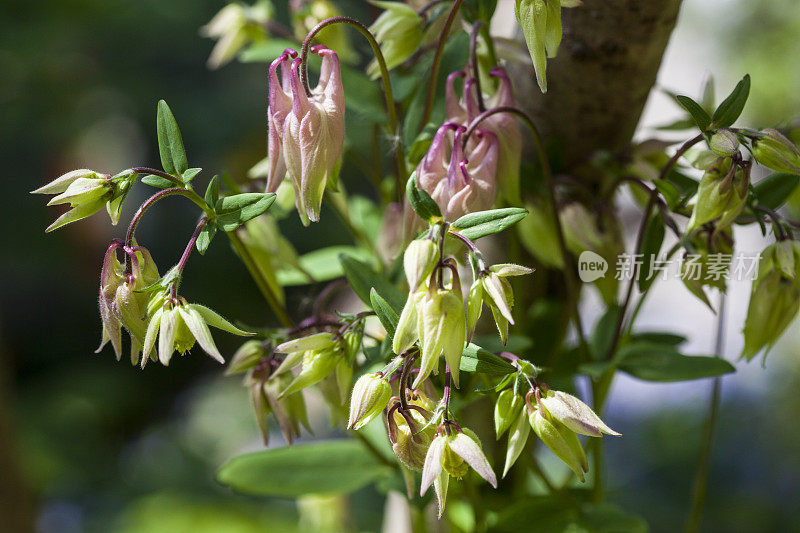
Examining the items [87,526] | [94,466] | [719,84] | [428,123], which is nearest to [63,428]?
[94,466]

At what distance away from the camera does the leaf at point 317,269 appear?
521 millimetres

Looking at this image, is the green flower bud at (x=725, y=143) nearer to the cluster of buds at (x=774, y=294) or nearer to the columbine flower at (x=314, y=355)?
the cluster of buds at (x=774, y=294)

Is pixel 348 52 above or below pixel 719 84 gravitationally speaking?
below

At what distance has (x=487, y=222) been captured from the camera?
284mm

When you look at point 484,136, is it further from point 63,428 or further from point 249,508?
point 63,428

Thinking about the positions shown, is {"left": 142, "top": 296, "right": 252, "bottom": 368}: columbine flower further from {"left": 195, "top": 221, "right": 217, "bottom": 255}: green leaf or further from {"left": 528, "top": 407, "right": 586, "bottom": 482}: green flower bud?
{"left": 528, "top": 407, "right": 586, "bottom": 482}: green flower bud

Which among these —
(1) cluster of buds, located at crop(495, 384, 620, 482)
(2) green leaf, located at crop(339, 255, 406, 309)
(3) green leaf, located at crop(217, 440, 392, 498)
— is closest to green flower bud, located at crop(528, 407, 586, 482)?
(1) cluster of buds, located at crop(495, 384, 620, 482)

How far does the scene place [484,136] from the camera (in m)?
0.36

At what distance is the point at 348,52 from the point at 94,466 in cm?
194

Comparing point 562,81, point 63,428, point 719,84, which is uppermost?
point 719,84

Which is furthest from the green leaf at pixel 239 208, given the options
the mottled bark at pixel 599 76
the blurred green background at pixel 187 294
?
the blurred green background at pixel 187 294

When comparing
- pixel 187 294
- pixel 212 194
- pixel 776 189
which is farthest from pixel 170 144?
pixel 187 294

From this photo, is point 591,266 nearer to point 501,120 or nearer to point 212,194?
point 501,120

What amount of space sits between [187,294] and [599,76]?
212 cm
